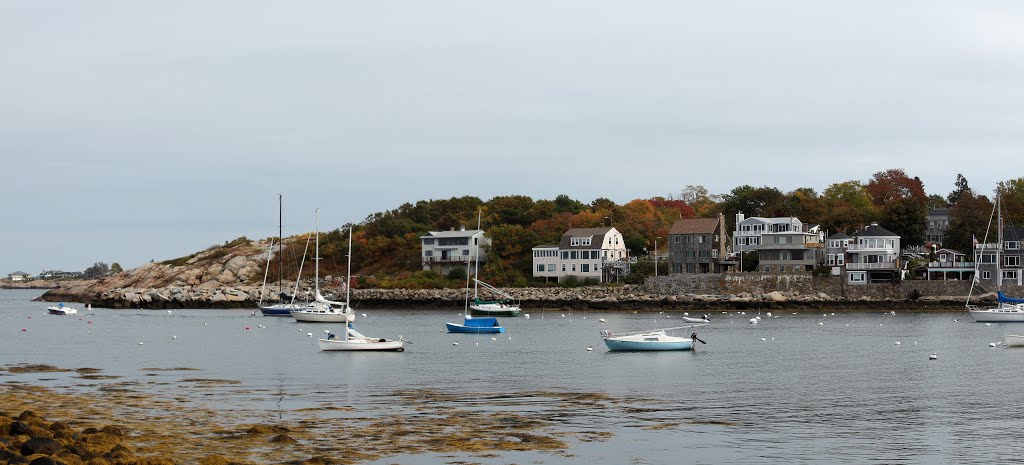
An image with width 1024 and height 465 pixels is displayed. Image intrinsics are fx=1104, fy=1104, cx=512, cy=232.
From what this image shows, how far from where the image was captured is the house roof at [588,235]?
13075 centimetres

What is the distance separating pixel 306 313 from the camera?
93625 millimetres

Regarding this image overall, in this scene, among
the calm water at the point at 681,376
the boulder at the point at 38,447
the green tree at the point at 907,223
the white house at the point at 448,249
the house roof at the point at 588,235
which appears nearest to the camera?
the boulder at the point at 38,447

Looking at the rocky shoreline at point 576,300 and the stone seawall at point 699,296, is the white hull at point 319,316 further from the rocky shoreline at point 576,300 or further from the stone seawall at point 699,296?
the stone seawall at point 699,296

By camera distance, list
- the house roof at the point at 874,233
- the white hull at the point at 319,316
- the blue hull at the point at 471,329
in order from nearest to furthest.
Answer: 1. the blue hull at the point at 471,329
2. the white hull at the point at 319,316
3. the house roof at the point at 874,233

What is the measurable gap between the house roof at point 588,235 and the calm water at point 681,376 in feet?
132

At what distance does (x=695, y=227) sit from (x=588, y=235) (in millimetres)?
13099

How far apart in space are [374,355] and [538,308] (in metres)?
62.0

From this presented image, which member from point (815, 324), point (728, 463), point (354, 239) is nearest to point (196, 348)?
point (728, 463)

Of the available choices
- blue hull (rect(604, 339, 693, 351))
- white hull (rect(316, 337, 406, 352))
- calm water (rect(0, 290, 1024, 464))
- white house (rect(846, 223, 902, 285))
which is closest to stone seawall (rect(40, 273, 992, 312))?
white house (rect(846, 223, 902, 285))

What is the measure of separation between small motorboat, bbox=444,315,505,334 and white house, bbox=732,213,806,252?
54.9 meters

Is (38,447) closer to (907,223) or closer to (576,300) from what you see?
(576,300)

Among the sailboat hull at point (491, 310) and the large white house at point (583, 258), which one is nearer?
the sailboat hull at point (491, 310)

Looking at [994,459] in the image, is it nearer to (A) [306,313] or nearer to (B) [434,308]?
(A) [306,313]

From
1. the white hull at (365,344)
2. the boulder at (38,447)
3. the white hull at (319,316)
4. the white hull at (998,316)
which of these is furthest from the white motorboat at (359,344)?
the white hull at (998,316)
